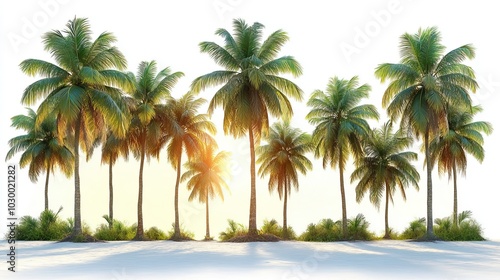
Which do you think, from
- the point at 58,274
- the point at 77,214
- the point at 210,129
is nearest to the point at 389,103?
the point at 210,129

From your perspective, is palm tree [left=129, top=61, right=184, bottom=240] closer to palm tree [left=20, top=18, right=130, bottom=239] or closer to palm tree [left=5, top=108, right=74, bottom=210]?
palm tree [left=20, top=18, right=130, bottom=239]

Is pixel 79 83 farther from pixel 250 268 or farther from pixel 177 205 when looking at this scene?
pixel 250 268

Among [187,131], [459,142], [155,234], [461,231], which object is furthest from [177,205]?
[459,142]

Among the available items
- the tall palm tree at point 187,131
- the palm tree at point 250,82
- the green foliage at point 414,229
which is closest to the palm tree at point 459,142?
the green foliage at point 414,229

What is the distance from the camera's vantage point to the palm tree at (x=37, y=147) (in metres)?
41.6

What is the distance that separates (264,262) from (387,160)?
95.5 ft

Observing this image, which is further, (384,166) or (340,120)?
(384,166)

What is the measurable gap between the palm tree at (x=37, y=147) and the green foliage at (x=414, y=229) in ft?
89.0

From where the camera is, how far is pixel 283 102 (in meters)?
32.3

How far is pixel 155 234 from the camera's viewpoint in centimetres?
3816

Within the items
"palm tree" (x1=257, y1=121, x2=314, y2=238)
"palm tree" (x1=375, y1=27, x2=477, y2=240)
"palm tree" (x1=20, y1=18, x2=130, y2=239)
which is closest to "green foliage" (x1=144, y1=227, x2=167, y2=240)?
"palm tree" (x1=20, y1=18, x2=130, y2=239)

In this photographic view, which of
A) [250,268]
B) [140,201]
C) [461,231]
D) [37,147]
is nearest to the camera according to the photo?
[250,268]

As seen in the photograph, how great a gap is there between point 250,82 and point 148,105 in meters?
8.17

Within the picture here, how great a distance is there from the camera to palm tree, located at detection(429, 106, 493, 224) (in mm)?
39031
